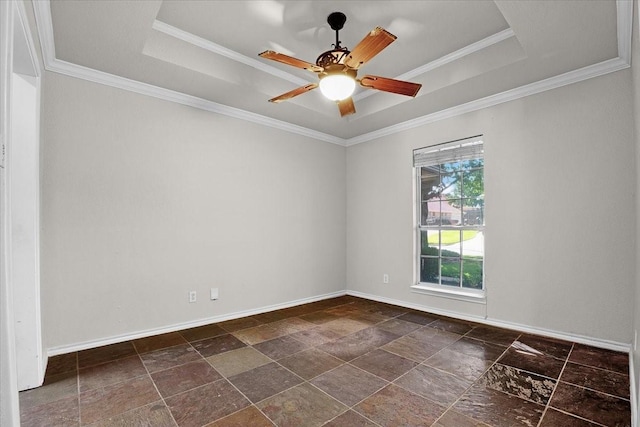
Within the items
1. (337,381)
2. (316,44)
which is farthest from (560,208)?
(316,44)

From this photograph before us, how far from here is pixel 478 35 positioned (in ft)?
9.71

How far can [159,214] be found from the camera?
131 inches

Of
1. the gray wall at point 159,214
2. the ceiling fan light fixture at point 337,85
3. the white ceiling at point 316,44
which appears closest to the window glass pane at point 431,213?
the white ceiling at point 316,44

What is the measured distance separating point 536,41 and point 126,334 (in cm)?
451

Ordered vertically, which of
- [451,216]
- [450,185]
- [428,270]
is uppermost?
[450,185]

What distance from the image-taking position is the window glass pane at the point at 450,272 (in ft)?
13.1

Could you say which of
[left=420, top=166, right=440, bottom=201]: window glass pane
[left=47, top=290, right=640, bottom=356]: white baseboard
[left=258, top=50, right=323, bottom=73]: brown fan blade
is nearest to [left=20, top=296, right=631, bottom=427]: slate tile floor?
[left=47, top=290, right=640, bottom=356]: white baseboard

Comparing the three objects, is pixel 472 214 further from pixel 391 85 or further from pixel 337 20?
pixel 337 20

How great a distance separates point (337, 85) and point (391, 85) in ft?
1.48

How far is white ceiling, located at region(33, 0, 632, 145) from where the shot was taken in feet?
7.46

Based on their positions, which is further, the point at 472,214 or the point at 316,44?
the point at 472,214

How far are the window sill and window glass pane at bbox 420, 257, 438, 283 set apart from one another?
8cm

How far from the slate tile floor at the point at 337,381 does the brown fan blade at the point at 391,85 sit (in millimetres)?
2247

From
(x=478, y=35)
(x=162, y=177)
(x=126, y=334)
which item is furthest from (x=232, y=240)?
(x=478, y=35)
